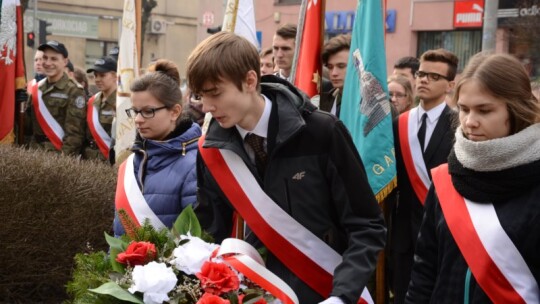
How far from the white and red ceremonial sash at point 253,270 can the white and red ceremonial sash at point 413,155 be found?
313cm

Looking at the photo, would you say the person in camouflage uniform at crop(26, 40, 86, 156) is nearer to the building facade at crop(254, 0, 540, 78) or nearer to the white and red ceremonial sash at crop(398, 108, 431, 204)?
the white and red ceremonial sash at crop(398, 108, 431, 204)

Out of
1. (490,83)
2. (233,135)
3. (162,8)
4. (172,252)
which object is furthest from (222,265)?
(162,8)

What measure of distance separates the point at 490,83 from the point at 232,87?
923 millimetres

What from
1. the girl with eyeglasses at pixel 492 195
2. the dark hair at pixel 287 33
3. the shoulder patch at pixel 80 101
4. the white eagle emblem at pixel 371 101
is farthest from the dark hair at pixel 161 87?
the shoulder patch at pixel 80 101

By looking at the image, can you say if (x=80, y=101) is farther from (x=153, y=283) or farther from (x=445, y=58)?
(x=153, y=283)

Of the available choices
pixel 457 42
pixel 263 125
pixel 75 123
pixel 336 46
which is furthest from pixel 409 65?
pixel 457 42

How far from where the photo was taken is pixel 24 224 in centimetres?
587

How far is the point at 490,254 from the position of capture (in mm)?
3113

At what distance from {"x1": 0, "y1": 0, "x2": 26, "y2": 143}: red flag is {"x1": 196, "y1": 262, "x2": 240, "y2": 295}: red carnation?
20.4 ft

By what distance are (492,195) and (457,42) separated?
25.0m

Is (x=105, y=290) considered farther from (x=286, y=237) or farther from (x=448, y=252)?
(x=448, y=252)

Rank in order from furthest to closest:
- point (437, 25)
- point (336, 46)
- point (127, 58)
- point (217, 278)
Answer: point (437, 25) → point (127, 58) → point (336, 46) → point (217, 278)

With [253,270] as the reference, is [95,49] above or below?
below

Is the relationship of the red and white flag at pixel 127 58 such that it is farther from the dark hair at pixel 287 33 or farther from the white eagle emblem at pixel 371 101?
the white eagle emblem at pixel 371 101
